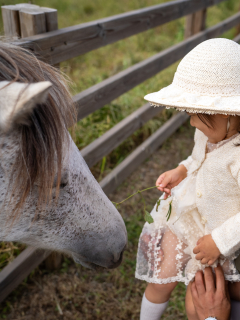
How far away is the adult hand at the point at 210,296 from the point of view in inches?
44.4

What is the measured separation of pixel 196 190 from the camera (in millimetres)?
1220

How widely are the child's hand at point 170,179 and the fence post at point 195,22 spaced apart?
2.55 m

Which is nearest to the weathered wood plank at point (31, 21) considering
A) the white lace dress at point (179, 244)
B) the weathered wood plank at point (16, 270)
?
the white lace dress at point (179, 244)

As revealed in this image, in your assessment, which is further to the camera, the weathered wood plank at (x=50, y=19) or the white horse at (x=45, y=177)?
the weathered wood plank at (x=50, y=19)

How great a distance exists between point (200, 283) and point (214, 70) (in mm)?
798

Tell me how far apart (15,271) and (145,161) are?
1.69 metres

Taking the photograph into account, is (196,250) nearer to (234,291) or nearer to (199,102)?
(234,291)

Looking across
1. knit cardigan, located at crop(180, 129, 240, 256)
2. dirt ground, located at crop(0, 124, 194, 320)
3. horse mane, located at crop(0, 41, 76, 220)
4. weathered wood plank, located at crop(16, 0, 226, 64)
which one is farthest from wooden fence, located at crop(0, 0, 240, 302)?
knit cardigan, located at crop(180, 129, 240, 256)

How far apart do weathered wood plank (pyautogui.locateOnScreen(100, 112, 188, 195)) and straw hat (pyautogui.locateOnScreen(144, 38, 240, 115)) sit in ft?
4.41

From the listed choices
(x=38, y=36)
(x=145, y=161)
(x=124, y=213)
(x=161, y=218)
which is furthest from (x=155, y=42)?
(x=161, y=218)

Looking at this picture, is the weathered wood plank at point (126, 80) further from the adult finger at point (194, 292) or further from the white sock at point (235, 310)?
the white sock at point (235, 310)

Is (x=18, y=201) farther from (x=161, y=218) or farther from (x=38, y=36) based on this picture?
(x=38, y=36)

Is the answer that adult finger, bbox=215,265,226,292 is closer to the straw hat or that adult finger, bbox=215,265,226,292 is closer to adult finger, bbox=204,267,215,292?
adult finger, bbox=204,267,215,292

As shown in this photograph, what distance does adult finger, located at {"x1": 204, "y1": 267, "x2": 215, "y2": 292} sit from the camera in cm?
116
